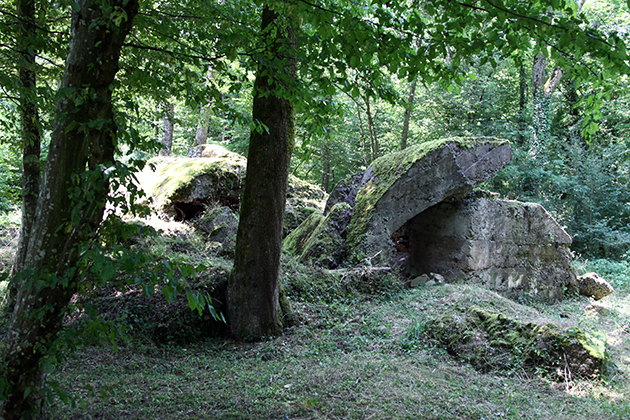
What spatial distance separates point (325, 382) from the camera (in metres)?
4.05

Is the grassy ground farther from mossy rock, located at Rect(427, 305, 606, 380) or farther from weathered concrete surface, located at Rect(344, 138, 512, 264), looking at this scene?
weathered concrete surface, located at Rect(344, 138, 512, 264)

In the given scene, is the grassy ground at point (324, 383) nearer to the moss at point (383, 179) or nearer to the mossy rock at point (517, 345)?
the mossy rock at point (517, 345)

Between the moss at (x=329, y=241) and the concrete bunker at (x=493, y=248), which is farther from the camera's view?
the concrete bunker at (x=493, y=248)

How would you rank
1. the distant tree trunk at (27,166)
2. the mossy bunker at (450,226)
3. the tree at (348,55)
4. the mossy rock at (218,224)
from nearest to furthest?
the tree at (348,55), the distant tree trunk at (27,166), the mossy bunker at (450,226), the mossy rock at (218,224)

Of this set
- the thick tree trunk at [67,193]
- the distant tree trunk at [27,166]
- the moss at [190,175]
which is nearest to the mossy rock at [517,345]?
the thick tree trunk at [67,193]

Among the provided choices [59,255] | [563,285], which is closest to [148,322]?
[59,255]

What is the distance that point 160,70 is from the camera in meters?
4.00

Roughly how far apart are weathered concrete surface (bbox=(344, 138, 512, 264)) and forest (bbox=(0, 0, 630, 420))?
0.42 metres

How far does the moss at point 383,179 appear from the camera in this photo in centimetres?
841

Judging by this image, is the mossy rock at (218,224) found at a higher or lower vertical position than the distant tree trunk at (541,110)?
lower

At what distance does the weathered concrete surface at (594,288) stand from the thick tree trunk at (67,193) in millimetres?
11614

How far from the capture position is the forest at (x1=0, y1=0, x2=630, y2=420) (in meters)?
2.56

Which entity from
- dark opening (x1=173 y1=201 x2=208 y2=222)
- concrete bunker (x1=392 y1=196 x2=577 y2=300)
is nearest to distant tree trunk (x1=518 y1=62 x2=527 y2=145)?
concrete bunker (x1=392 y1=196 x2=577 y2=300)

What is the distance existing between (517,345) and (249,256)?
11.2 ft
